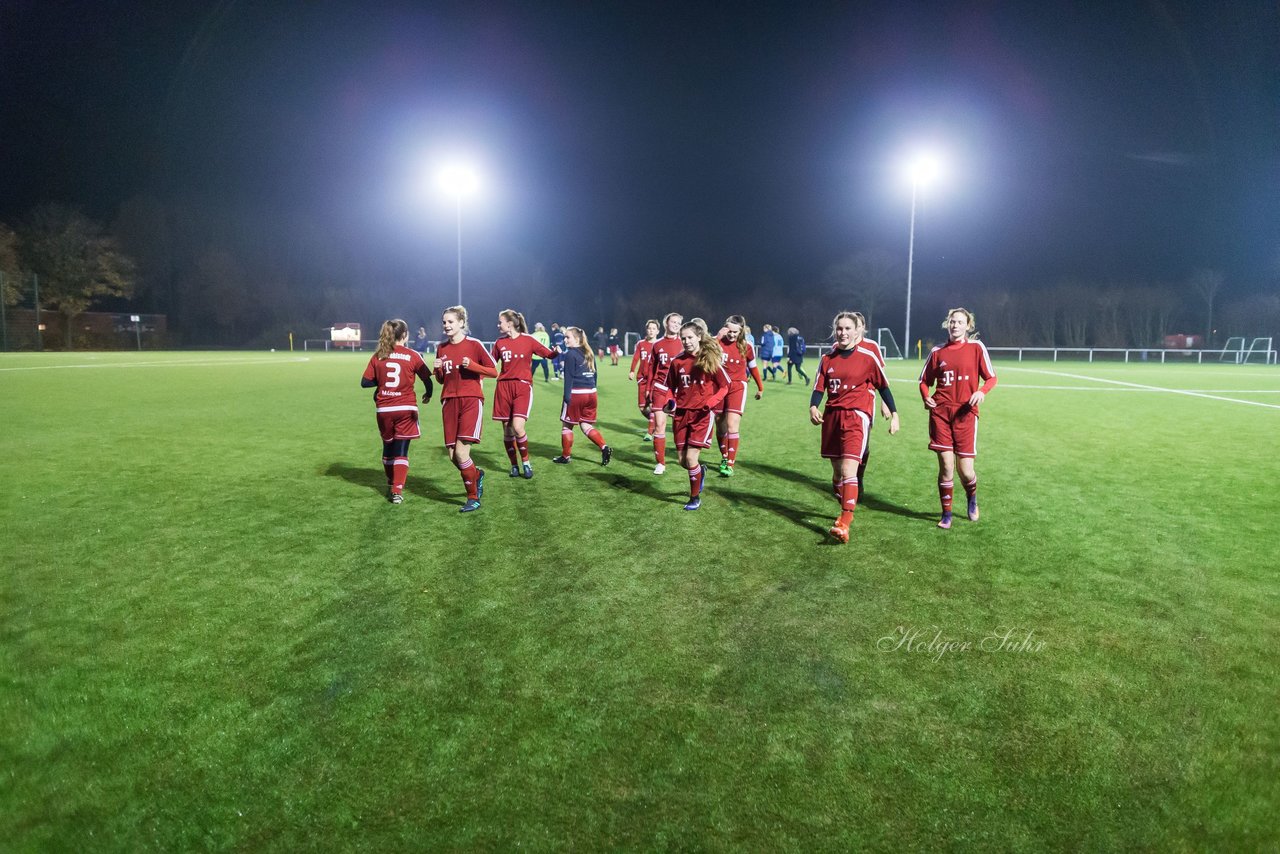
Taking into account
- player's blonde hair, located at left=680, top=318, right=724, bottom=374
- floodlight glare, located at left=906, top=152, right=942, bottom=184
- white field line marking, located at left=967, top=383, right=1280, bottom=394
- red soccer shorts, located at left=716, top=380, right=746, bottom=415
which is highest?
floodlight glare, located at left=906, top=152, right=942, bottom=184

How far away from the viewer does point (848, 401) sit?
6.70 metres

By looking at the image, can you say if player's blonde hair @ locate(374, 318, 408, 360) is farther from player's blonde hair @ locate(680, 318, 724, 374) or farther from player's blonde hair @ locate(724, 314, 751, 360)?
player's blonde hair @ locate(724, 314, 751, 360)

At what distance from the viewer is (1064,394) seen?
2111 centimetres

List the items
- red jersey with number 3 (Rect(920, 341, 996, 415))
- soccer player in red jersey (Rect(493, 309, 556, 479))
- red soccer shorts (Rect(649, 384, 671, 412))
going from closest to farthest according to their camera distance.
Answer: red jersey with number 3 (Rect(920, 341, 996, 415)), soccer player in red jersey (Rect(493, 309, 556, 479)), red soccer shorts (Rect(649, 384, 671, 412))

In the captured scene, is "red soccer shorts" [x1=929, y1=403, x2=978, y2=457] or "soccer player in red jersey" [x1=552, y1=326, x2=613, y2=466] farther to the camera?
"soccer player in red jersey" [x1=552, y1=326, x2=613, y2=466]

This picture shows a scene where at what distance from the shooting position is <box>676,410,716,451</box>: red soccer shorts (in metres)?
7.71

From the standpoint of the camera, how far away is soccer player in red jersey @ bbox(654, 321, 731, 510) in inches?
303

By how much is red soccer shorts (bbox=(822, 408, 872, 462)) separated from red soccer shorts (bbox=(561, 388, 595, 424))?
160 inches

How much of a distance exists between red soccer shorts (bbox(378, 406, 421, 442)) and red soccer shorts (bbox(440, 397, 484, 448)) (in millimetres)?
353

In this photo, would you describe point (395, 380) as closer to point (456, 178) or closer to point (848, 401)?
point (848, 401)

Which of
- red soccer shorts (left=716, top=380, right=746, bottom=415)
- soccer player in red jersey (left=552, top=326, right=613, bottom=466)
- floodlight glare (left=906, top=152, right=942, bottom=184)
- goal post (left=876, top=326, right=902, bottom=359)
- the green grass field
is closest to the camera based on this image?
the green grass field

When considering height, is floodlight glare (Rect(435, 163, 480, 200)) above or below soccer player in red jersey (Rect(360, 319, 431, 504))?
above

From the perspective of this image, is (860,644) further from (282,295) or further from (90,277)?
(282,295)

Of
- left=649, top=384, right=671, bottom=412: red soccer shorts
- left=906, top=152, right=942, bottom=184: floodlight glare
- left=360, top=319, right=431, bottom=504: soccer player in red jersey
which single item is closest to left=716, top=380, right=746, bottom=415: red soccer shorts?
left=649, top=384, right=671, bottom=412: red soccer shorts
